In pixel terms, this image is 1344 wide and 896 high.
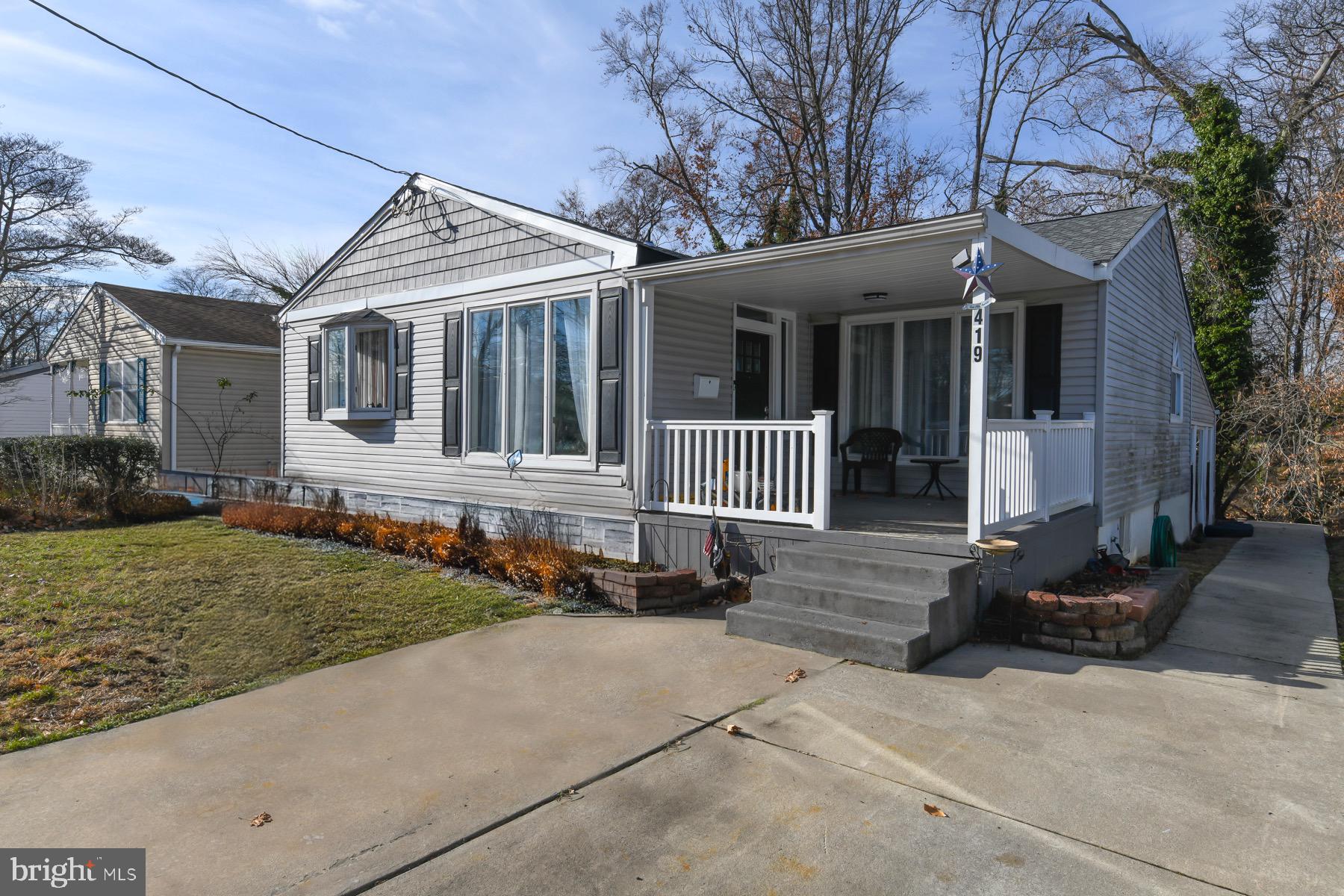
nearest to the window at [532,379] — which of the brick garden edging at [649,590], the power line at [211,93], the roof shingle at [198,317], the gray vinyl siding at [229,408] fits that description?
the brick garden edging at [649,590]

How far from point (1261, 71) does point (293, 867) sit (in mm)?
22769

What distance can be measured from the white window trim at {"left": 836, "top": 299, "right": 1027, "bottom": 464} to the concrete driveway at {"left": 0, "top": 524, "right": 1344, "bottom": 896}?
13.2ft

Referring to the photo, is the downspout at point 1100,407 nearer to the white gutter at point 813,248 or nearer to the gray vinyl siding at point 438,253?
the white gutter at point 813,248

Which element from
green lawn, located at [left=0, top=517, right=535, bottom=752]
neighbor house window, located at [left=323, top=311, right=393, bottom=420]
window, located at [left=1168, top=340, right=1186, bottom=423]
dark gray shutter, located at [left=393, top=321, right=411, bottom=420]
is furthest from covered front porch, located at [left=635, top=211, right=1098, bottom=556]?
neighbor house window, located at [left=323, top=311, right=393, bottom=420]

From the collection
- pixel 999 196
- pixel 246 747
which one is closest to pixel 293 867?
pixel 246 747

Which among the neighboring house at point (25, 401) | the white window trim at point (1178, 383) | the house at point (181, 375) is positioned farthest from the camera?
the neighboring house at point (25, 401)

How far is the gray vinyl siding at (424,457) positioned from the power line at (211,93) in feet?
5.93

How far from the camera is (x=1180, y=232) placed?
1564 centimetres

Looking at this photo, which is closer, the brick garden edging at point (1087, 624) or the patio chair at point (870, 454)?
the brick garden edging at point (1087, 624)

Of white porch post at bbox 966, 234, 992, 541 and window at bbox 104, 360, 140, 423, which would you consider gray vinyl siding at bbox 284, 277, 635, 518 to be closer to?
white porch post at bbox 966, 234, 992, 541

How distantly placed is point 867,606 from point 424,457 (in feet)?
20.7

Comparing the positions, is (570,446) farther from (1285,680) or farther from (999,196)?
(999,196)

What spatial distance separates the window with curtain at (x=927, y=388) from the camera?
8992 millimetres

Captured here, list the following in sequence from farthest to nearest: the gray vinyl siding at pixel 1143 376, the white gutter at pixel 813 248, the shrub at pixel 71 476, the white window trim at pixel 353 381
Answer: the shrub at pixel 71 476 → the white window trim at pixel 353 381 → the gray vinyl siding at pixel 1143 376 → the white gutter at pixel 813 248
